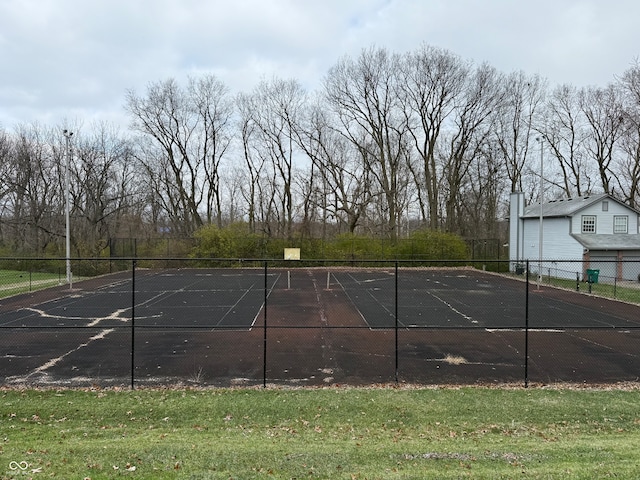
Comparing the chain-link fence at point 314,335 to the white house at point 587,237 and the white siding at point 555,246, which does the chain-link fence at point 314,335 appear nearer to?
the white siding at point 555,246

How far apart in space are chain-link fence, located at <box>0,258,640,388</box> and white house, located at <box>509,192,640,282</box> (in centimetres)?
585

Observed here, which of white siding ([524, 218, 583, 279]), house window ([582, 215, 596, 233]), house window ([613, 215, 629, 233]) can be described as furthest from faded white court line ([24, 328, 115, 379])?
house window ([613, 215, 629, 233])

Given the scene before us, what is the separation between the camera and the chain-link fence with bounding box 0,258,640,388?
988cm

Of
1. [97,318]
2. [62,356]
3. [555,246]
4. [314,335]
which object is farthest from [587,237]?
[62,356]

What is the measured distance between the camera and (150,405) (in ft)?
25.1

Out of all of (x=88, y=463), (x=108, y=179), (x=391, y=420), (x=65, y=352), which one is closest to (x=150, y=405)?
(x=88, y=463)

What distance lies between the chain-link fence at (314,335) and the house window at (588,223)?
8.39 metres

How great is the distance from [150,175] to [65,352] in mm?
43398

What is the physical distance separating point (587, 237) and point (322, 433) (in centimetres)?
3257

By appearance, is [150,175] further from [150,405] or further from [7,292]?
[150,405]

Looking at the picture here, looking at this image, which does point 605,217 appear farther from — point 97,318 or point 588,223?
point 97,318

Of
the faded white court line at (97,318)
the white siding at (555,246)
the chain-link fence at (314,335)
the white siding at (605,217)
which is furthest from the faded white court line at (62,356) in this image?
the white siding at (605,217)

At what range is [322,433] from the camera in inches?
254

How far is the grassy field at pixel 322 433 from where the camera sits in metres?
4.89
